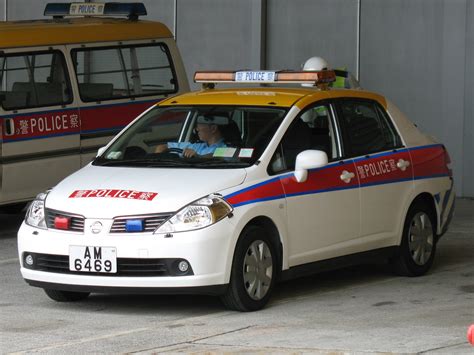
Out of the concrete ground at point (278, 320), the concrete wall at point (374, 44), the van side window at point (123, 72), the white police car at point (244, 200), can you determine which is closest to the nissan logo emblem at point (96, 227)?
the white police car at point (244, 200)

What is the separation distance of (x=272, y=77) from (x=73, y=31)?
3.78m

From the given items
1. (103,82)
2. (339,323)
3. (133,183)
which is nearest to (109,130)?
(103,82)

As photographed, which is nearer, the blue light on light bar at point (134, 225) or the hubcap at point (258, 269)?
the blue light on light bar at point (134, 225)

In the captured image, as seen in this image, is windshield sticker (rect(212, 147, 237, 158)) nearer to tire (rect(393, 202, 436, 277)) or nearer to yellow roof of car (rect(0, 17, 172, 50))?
tire (rect(393, 202, 436, 277))

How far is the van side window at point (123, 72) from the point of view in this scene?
13.3m

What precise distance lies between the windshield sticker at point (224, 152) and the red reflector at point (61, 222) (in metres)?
1.24

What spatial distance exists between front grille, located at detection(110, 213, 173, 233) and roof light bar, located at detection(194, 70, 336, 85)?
194 centimetres

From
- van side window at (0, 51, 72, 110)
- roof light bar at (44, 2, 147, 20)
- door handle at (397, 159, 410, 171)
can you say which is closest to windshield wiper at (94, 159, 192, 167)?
door handle at (397, 159, 410, 171)

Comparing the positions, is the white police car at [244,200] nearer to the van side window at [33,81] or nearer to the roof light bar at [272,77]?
the roof light bar at [272,77]

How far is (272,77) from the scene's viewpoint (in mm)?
10117

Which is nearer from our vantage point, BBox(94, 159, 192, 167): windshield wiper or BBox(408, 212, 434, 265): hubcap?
BBox(94, 159, 192, 167): windshield wiper

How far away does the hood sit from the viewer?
8.60 m

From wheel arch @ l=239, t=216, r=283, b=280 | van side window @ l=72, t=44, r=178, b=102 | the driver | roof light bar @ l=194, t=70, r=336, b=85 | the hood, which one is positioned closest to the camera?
the hood

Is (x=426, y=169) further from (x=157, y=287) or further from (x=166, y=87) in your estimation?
(x=166, y=87)
